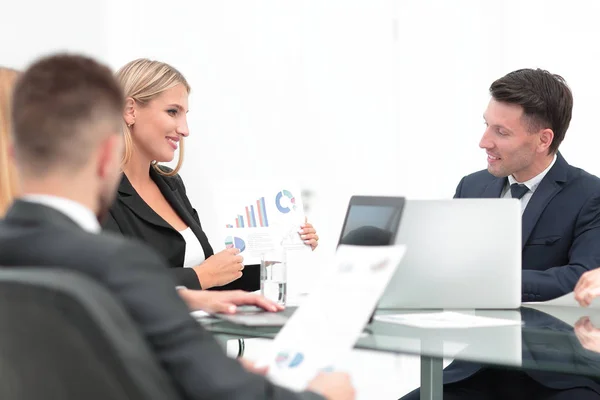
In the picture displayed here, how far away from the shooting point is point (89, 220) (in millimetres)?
1188

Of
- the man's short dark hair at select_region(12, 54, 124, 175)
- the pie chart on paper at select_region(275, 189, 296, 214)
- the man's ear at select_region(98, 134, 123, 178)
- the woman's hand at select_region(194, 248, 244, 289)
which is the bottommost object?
the woman's hand at select_region(194, 248, 244, 289)

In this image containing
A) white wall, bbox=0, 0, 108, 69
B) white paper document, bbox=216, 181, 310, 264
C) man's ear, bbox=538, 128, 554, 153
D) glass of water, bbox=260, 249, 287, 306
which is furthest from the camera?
white wall, bbox=0, 0, 108, 69

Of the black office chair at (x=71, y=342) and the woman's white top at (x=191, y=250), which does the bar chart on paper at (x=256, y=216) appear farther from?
the black office chair at (x=71, y=342)

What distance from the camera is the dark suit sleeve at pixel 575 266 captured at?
262 centimetres

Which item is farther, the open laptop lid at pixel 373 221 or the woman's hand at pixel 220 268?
the woman's hand at pixel 220 268

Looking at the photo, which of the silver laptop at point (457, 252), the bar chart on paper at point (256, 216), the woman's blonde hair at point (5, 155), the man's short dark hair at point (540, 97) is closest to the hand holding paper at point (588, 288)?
the silver laptop at point (457, 252)

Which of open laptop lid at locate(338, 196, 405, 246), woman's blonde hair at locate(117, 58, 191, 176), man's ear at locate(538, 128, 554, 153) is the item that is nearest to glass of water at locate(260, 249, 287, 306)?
open laptop lid at locate(338, 196, 405, 246)

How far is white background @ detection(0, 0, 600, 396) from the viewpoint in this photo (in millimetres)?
4238

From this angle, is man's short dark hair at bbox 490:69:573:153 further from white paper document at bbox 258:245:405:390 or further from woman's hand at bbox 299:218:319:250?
white paper document at bbox 258:245:405:390

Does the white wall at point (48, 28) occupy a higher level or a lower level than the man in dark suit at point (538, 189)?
higher

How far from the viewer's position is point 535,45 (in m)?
5.08

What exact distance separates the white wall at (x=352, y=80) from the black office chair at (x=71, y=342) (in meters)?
3.07

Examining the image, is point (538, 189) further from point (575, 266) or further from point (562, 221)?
point (575, 266)

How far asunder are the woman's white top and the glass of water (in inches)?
27.2
